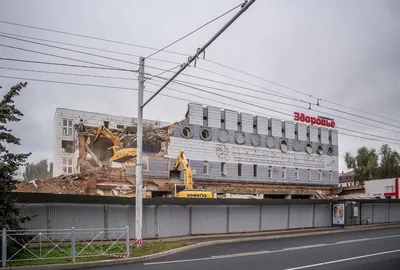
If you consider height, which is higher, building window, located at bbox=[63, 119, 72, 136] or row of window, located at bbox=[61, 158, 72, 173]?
building window, located at bbox=[63, 119, 72, 136]

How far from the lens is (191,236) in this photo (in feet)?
83.1

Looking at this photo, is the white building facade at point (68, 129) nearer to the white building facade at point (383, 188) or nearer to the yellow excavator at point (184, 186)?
the yellow excavator at point (184, 186)

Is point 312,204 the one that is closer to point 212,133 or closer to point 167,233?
point 167,233

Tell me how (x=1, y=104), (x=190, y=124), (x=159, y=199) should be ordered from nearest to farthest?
(x=1, y=104)
(x=159, y=199)
(x=190, y=124)

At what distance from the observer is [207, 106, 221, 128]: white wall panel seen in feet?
161

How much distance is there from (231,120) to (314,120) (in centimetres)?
1502

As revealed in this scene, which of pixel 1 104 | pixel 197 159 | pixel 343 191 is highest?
pixel 1 104

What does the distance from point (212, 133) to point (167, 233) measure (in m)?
25.9

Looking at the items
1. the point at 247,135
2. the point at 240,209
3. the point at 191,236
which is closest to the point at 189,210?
the point at 191,236

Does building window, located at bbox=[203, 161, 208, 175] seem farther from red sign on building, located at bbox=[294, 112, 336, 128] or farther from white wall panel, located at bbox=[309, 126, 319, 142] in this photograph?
white wall panel, located at bbox=[309, 126, 319, 142]

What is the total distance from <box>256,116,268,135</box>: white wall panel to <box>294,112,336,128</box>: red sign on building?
4309 mm

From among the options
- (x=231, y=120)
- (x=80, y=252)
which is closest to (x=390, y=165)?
(x=231, y=120)

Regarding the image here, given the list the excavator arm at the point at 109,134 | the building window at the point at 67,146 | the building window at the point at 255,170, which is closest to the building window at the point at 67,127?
the building window at the point at 67,146

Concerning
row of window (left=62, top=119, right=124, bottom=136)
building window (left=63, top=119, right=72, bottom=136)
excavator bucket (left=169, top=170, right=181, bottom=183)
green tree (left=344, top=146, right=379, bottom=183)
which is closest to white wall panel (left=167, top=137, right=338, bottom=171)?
excavator bucket (left=169, top=170, right=181, bottom=183)
